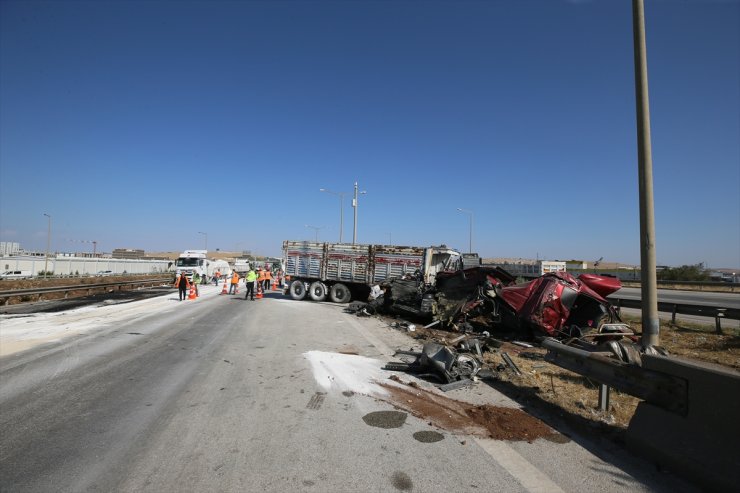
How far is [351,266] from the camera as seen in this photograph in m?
19.4

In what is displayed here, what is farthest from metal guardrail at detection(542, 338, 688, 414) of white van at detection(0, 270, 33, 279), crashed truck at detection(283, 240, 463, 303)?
white van at detection(0, 270, 33, 279)

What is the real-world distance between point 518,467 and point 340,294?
16487mm

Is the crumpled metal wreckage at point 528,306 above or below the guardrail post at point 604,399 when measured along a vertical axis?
above

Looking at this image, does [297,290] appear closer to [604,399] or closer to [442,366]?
[442,366]

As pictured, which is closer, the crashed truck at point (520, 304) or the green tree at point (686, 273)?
the crashed truck at point (520, 304)

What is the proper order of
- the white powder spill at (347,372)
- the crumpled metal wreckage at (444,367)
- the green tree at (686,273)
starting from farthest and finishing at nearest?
the green tree at (686,273)
the crumpled metal wreckage at (444,367)
the white powder spill at (347,372)

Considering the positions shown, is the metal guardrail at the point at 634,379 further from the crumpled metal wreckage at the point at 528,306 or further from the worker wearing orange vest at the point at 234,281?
the worker wearing orange vest at the point at 234,281

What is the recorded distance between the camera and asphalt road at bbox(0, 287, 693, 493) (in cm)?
330

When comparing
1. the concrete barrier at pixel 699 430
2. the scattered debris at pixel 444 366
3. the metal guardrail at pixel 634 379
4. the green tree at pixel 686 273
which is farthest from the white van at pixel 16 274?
the green tree at pixel 686 273

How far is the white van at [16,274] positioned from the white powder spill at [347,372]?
1355 inches

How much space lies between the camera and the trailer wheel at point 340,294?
19719mm

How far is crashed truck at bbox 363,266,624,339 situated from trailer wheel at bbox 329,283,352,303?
6448mm

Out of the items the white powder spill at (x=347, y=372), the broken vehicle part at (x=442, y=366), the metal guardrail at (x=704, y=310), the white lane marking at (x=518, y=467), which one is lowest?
the white powder spill at (x=347, y=372)

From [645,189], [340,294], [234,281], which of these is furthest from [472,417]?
[234,281]
